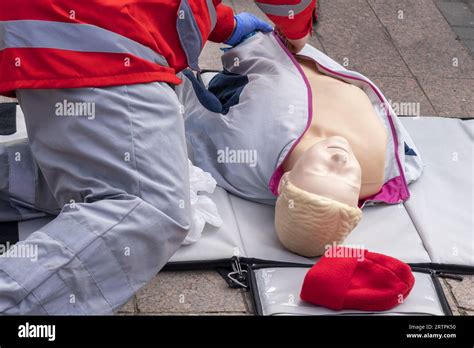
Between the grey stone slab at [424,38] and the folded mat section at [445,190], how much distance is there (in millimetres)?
553

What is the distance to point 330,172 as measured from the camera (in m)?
2.66

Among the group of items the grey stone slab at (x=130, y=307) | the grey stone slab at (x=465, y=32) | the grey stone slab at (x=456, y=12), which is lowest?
the grey stone slab at (x=130, y=307)

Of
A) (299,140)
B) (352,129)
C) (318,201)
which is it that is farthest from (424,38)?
(318,201)

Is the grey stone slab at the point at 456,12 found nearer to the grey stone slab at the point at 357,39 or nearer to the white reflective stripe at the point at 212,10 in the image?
the grey stone slab at the point at 357,39

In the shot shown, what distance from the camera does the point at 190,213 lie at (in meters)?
2.53

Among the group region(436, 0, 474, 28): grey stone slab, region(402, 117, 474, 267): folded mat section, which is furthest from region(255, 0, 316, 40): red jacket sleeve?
region(436, 0, 474, 28): grey stone slab

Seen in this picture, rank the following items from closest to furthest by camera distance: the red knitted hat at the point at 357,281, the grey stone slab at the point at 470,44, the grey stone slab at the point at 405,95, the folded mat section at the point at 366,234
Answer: the red knitted hat at the point at 357,281
the folded mat section at the point at 366,234
the grey stone slab at the point at 405,95
the grey stone slab at the point at 470,44

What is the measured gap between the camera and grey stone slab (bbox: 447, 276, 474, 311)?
8.58ft

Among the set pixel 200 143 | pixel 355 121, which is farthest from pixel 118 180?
pixel 355 121

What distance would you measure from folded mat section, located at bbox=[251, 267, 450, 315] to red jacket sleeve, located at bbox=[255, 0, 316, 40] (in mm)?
754

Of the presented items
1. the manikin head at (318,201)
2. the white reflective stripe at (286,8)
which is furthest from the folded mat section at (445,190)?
the white reflective stripe at (286,8)

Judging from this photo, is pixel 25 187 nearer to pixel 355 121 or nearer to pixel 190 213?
pixel 190 213

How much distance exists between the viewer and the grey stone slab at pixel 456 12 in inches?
172

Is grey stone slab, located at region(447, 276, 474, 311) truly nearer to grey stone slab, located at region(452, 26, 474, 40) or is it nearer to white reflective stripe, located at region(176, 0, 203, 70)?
white reflective stripe, located at region(176, 0, 203, 70)
